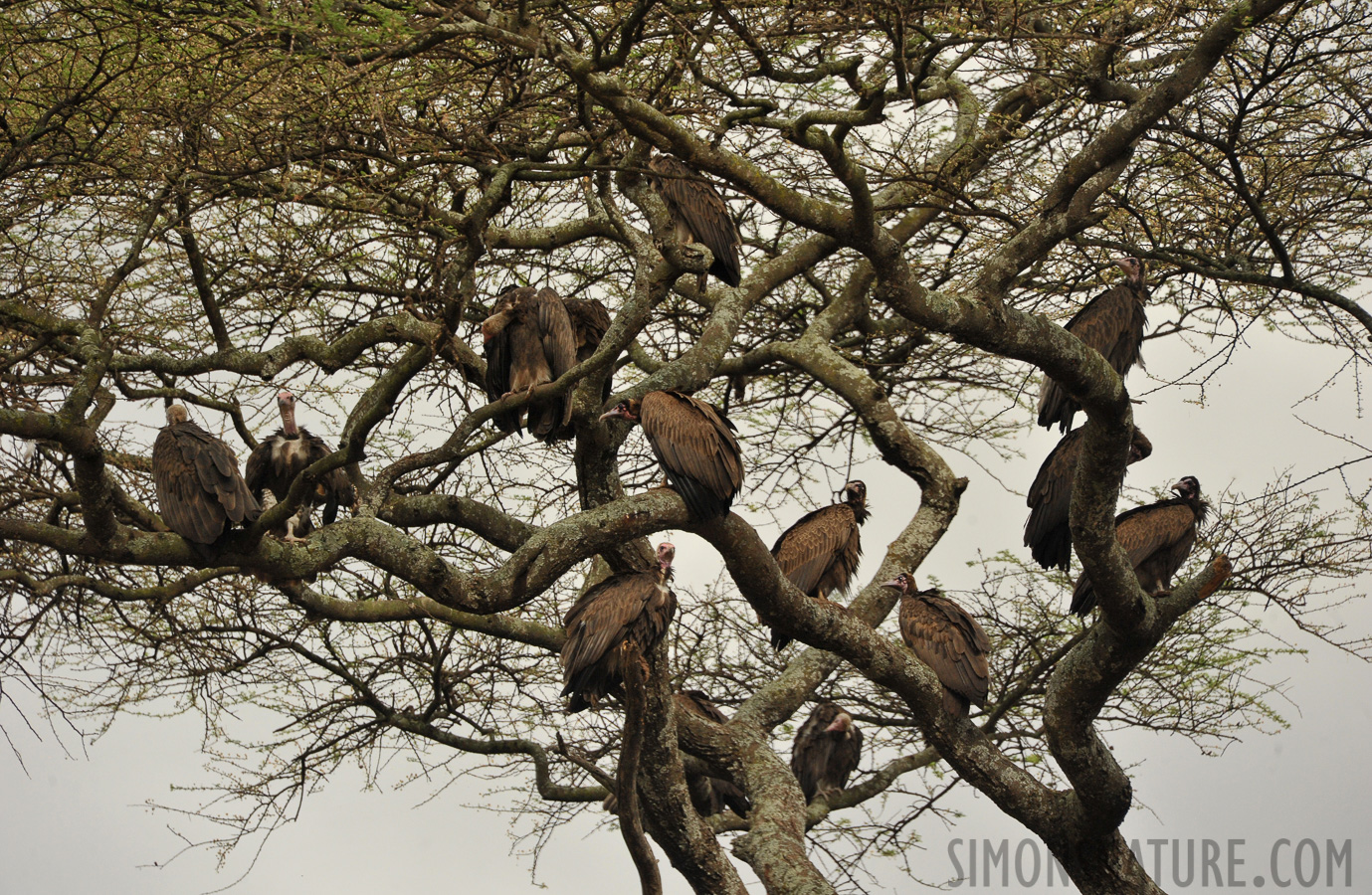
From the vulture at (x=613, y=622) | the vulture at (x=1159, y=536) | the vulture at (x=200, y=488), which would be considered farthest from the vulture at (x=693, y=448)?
the vulture at (x=1159, y=536)

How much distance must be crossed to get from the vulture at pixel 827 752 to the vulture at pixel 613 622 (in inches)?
133

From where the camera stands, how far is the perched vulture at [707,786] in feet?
26.1

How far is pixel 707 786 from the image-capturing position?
28.5 ft

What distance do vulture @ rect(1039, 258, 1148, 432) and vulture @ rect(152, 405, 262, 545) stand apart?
14.3 feet

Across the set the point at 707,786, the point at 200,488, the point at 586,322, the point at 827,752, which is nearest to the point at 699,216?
the point at 586,322

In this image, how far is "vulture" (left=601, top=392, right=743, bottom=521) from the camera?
5699 millimetres

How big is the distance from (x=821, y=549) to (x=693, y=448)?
252 centimetres

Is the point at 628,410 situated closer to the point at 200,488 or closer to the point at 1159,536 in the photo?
the point at 200,488

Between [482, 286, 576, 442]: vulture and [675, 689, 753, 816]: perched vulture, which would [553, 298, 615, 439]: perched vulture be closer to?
[482, 286, 576, 442]: vulture

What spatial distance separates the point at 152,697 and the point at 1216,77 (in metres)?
7.65

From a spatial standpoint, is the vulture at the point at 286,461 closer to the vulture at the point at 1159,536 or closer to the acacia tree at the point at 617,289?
the acacia tree at the point at 617,289

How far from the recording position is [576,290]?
9352mm

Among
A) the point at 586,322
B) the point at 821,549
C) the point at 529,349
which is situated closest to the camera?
the point at 529,349

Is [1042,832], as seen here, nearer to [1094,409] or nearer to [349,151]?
[1094,409]
